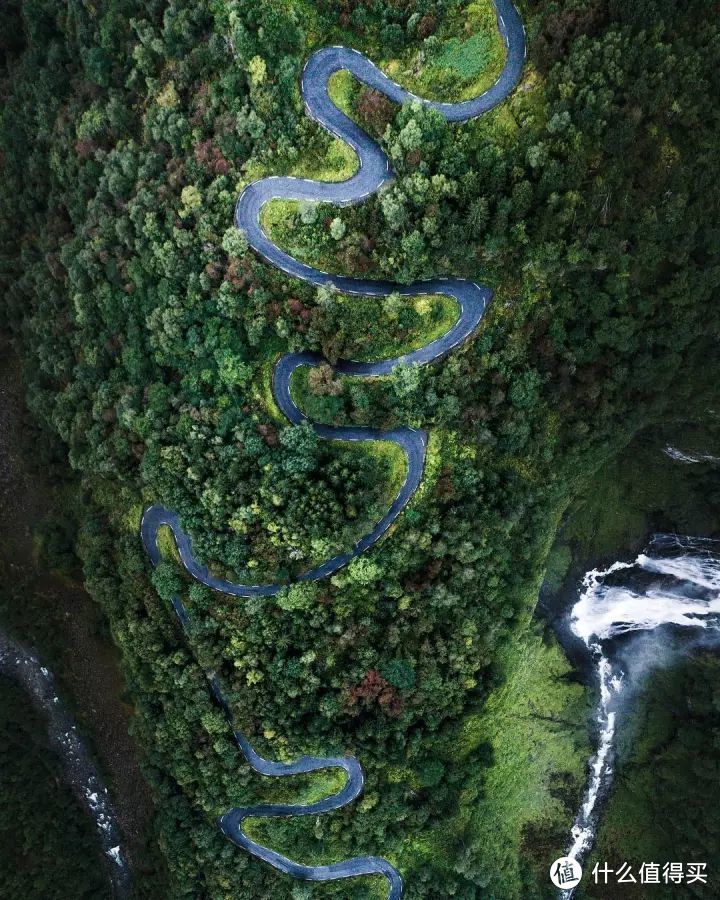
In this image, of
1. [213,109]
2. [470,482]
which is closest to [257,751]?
[470,482]

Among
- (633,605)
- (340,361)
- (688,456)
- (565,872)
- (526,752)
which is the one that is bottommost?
(565,872)

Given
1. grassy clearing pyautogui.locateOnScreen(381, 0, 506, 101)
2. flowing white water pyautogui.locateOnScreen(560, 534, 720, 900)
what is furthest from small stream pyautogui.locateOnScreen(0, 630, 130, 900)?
grassy clearing pyautogui.locateOnScreen(381, 0, 506, 101)

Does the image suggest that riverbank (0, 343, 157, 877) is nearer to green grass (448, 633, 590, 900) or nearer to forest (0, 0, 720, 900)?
forest (0, 0, 720, 900)

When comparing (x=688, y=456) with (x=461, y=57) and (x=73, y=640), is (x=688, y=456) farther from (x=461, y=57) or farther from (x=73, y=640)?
(x=73, y=640)

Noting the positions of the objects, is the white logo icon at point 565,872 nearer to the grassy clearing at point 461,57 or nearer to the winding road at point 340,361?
the winding road at point 340,361

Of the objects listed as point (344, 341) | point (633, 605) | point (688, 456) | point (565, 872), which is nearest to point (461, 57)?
point (344, 341)

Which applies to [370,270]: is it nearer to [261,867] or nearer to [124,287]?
[124,287]

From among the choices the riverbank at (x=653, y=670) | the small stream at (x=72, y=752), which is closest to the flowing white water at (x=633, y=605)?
the riverbank at (x=653, y=670)
